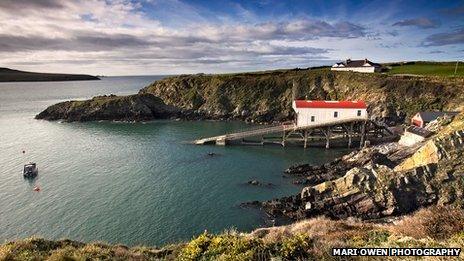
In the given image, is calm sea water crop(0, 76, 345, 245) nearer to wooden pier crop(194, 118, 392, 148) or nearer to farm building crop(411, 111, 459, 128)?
wooden pier crop(194, 118, 392, 148)

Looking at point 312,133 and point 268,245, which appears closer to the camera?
point 268,245

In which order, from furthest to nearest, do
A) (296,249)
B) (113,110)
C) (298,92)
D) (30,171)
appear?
1. (298,92)
2. (113,110)
3. (30,171)
4. (296,249)

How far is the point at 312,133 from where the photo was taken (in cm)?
7919

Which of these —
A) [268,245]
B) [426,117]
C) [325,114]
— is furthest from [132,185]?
[426,117]

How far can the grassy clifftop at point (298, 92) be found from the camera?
89.6 meters

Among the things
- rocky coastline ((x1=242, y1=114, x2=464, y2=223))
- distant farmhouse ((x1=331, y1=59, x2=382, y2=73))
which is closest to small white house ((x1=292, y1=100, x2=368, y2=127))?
rocky coastline ((x1=242, y1=114, x2=464, y2=223))

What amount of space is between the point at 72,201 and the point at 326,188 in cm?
2945

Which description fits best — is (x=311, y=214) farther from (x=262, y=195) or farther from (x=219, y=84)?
(x=219, y=84)

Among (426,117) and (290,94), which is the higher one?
(290,94)

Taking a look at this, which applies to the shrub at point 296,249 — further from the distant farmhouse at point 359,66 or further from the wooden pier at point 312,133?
the distant farmhouse at point 359,66

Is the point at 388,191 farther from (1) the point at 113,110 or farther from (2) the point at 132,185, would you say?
(1) the point at 113,110

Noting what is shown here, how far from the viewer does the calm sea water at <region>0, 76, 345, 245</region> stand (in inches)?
1454

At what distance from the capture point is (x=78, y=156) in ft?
211

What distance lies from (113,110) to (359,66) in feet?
263
